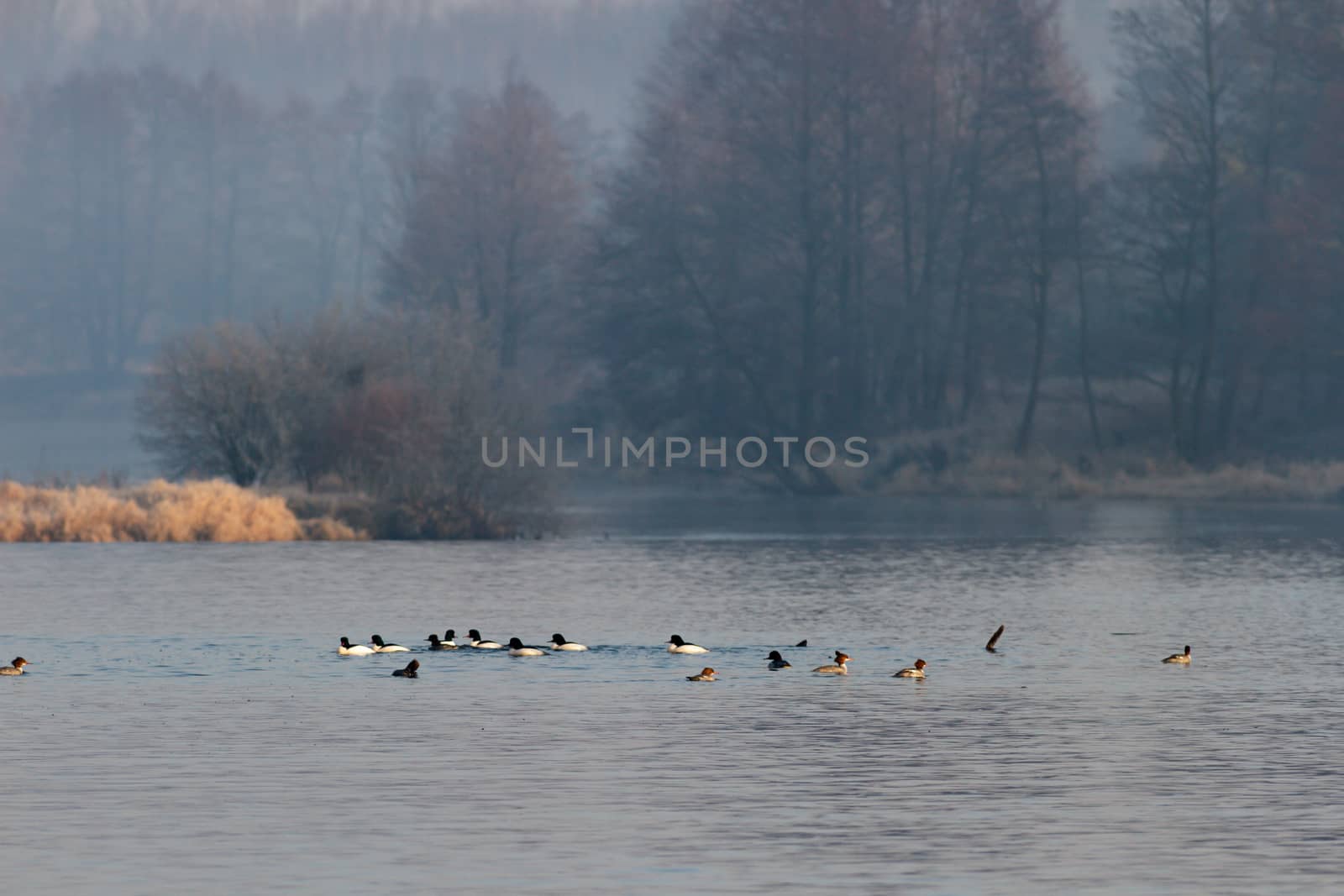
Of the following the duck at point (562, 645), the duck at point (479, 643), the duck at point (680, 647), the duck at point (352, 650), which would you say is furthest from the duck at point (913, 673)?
the duck at point (352, 650)

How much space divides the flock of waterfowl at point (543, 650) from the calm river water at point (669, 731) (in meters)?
0.24

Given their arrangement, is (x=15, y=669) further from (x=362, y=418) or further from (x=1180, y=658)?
(x=362, y=418)

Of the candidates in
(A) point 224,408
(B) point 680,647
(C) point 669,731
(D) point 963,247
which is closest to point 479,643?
(B) point 680,647

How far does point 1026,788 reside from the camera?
20.2 m

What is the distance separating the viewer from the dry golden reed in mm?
50562

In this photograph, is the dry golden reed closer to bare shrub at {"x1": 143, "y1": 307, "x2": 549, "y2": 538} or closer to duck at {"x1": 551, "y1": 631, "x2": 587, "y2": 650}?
bare shrub at {"x1": 143, "y1": 307, "x2": 549, "y2": 538}

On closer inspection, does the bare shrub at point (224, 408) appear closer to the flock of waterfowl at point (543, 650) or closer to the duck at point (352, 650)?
the flock of waterfowl at point (543, 650)

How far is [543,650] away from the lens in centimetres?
3117

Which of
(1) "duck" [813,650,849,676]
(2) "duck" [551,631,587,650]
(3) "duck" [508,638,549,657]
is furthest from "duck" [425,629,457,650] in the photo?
(1) "duck" [813,650,849,676]

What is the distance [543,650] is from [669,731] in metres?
7.59

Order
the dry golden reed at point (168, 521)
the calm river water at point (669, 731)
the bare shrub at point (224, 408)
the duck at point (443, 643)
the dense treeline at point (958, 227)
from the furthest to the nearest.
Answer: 1. the dense treeline at point (958, 227)
2. the bare shrub at point (224, 408)
3. the dry golden reed at point (168, 521)
4. the duck at point (443, 643)
5. the calm river water at point (669, 731)

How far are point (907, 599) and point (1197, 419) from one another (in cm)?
3277

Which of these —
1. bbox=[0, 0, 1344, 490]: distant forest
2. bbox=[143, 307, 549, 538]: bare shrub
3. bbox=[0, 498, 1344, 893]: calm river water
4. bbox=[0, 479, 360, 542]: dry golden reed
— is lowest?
bbox=[0, 498, 1344, 893]: calm river water

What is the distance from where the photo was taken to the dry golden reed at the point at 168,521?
50.6m
